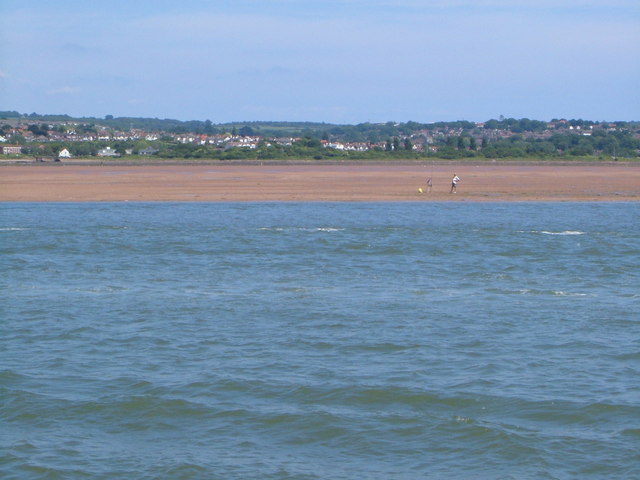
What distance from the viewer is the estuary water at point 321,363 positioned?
872 centimetres

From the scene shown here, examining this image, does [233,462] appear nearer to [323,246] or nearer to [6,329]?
[6,329]

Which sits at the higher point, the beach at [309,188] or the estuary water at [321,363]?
the beach at [309,188]

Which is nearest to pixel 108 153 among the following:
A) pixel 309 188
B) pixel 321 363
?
pixel 309 188

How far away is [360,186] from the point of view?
149 feet

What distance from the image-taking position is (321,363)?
11.7 meters

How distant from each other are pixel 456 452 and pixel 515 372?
273 centimetres

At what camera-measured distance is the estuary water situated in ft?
28.6

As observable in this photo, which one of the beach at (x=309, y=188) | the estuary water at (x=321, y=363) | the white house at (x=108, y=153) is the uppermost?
the white house at (x=108, y=153)

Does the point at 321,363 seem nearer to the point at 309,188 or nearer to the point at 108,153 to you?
the point at 309,188

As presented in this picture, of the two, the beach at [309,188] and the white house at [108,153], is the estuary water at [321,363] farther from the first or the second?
the white house at [108,153]

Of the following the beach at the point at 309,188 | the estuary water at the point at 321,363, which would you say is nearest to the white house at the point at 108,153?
the beach at the point at 309,188

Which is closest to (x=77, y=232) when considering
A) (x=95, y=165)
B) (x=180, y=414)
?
(x=180, y=414)

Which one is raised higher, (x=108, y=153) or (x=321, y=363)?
(x=108, y=153)

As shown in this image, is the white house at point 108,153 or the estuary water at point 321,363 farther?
the white house at point 108,153
